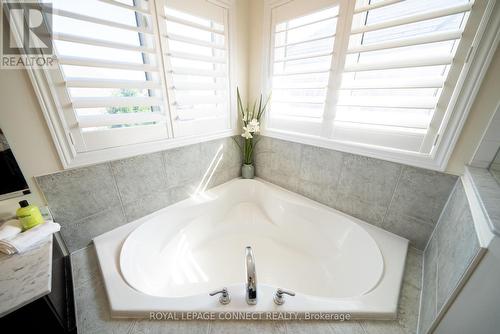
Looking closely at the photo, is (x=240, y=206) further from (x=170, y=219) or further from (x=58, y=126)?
(x=58, y=126)

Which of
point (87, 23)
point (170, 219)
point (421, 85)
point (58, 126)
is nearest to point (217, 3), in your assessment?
point (87, 23)

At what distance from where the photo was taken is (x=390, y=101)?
110cm

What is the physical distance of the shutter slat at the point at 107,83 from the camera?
0.95 m

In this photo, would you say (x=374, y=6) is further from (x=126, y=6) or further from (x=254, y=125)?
(x=126, y=6)

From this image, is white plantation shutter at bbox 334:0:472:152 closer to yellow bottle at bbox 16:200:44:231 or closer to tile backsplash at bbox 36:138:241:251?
tile backsplash at bbox 36:138:241:251

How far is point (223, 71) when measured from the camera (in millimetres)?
1593

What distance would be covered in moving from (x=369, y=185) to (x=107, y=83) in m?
1.79

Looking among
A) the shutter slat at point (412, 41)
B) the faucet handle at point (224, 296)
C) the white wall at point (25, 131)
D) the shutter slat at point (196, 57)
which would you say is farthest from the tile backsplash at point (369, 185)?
the white wall at point (25, 131)

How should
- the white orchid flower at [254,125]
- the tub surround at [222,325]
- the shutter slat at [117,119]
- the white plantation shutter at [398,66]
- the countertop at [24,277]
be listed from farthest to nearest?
the white orchid flower at [254,125] < the shutter slat at [117,119] < the white plantation shutter at [398,66] < the tub surround at [222,325] < the countertop at [24,277]

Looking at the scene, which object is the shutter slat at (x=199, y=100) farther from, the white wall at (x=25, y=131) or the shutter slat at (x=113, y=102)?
the white wall at (x=25, y=131)

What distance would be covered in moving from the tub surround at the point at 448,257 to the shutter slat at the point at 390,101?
45 centimetres

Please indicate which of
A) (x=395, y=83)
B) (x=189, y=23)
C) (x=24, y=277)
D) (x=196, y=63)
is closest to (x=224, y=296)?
(x=24, y=277)

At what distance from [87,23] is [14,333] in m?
1.35

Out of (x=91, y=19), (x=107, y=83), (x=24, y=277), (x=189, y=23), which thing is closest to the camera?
(x=24, y=277)
